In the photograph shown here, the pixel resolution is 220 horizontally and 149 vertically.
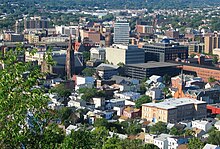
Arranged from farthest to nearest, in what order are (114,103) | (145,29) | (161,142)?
(145,29) → (114,103) → (161,142)

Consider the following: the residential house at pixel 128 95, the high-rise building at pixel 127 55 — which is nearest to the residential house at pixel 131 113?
the residential house at pixel 128 95

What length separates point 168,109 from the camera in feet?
85.5

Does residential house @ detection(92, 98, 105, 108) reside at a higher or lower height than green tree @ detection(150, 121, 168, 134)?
lower

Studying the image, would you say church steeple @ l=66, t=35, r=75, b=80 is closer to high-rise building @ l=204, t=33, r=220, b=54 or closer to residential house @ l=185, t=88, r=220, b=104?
residential house @ l=185, t=88, r=220, b=104

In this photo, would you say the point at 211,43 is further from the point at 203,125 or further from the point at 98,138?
the point at 98,138

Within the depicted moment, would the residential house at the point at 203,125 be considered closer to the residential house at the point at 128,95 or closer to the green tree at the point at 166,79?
the residential house at the point at 128,95

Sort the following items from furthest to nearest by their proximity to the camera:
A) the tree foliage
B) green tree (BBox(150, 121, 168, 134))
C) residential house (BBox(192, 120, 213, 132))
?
the tree foliage < residential house (BBox(192, 120, 213, 132)) < green tree (BBox(150, 121, 168, 134))

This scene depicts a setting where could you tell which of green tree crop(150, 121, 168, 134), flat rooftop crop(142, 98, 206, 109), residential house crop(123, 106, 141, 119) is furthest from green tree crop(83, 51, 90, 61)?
green tree crop(150, 121, 168, 134)

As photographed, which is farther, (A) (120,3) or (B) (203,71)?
(A) (120,3)

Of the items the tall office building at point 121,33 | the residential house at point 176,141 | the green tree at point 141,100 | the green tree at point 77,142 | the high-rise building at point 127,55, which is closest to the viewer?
the green tree at point 77,142

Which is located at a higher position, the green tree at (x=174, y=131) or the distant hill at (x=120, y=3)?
the distant hill at (x=120, y=3)

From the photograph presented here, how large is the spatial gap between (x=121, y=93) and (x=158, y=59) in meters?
14.2

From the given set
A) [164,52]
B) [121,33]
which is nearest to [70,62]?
[164,52]

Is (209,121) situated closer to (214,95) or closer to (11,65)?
(214,95)
